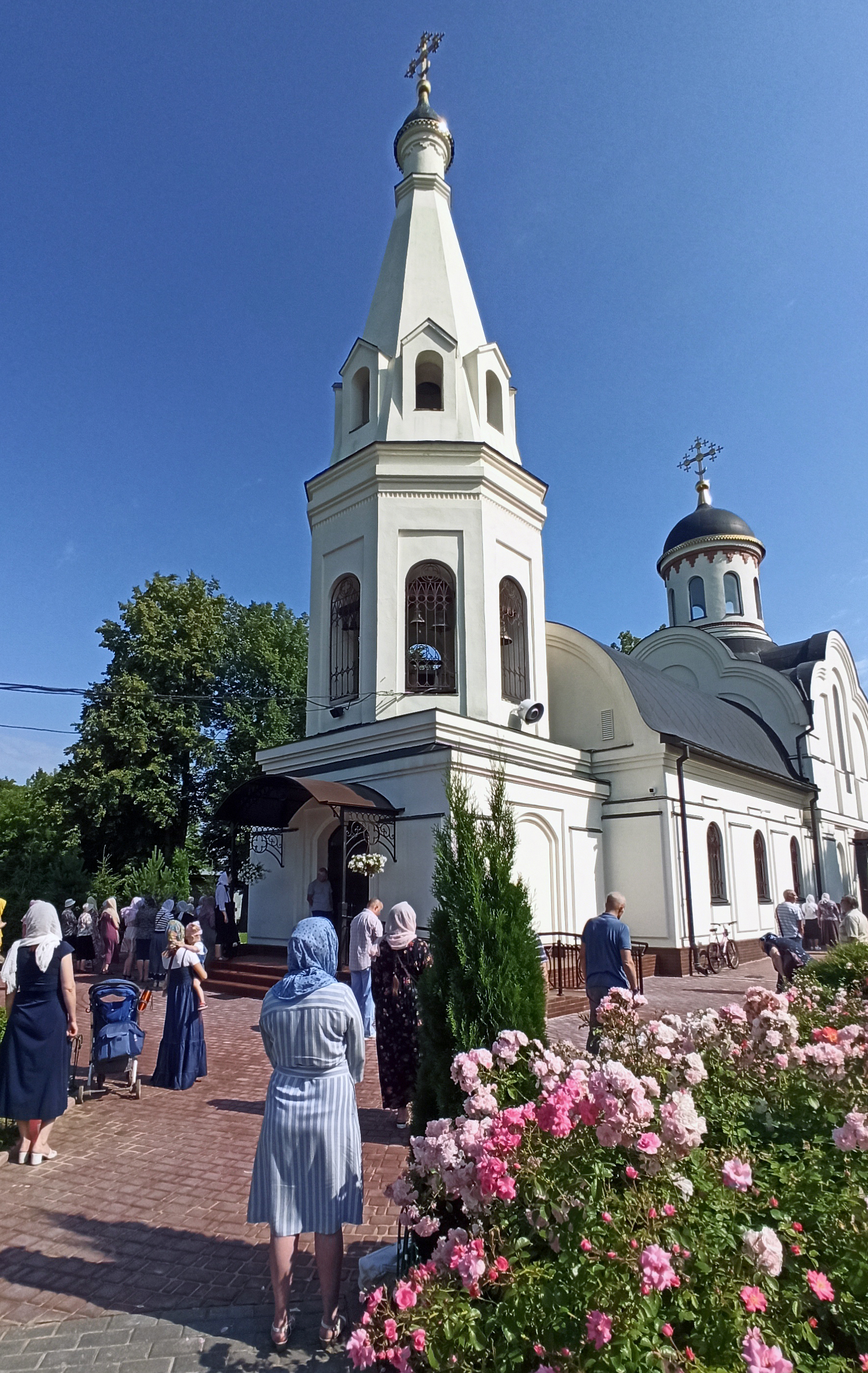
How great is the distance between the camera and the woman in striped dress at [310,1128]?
12.0 ft

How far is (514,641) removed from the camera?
1600cm

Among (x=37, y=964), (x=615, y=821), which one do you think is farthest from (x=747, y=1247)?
(x=615, y=821)

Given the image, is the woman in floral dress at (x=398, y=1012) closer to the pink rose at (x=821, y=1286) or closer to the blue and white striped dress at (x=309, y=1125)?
the blue and white striped dress at (x=309, y=1125)

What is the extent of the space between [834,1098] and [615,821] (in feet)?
42.0

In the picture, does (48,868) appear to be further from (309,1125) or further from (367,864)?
(309,1125)

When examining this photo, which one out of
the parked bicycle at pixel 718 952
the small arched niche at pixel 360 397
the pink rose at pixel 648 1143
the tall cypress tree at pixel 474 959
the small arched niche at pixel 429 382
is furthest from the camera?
the small arched niche at pixel 360 397

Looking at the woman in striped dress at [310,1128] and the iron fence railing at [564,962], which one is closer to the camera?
the woman in striped dress at [310,1128]

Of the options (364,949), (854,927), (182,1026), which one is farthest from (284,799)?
(854,927)

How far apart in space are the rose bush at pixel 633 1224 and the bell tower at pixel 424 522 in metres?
10.5

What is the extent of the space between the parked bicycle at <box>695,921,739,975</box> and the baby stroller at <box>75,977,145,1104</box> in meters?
11.4

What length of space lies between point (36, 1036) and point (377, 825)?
24.2ft

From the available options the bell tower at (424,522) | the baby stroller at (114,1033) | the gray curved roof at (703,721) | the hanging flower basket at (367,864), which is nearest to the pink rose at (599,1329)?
the baby stroller at (114,1033)

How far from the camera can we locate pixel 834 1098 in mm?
3791

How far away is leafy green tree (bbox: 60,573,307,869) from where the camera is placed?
79.3 ft
